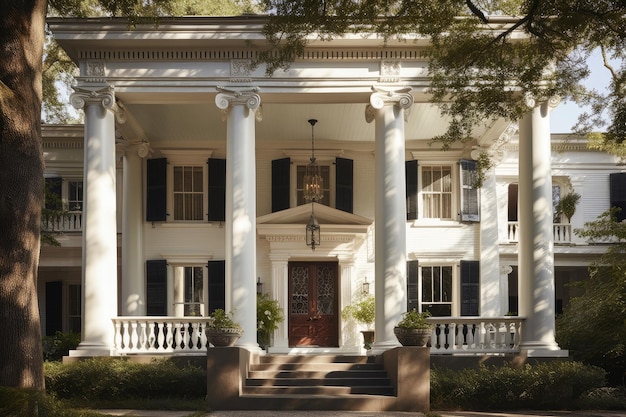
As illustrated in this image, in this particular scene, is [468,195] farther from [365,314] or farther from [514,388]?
[514,388]

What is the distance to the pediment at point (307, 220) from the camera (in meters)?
23.7

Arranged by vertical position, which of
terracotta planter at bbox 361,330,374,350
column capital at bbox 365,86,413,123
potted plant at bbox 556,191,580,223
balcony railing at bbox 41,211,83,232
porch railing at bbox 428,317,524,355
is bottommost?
terracotta planter at bbox 361,330,374,350

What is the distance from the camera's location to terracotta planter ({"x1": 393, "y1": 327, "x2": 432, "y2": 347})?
16797 millimetres

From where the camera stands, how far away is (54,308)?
27.1m

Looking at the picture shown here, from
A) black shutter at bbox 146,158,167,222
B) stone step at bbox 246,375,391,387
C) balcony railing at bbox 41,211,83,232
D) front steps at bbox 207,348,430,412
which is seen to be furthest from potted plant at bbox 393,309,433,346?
balcony railing at bbox 41,211,83,232

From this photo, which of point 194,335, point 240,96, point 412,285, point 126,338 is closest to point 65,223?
point 126,338

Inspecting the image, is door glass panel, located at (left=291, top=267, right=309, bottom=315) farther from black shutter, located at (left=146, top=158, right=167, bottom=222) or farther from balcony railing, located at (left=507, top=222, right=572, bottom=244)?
balcony railing, located at (left=507, top=222, right=572, bottom=244)

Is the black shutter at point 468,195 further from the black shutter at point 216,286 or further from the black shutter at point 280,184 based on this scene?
→ the black shutter at point 216,286

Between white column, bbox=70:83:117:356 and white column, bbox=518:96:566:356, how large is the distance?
29.8 feet

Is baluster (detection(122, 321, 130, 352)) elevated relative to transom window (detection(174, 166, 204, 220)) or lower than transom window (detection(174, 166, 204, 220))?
lower

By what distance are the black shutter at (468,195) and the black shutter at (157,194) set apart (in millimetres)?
8403

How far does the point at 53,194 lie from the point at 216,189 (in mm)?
4668

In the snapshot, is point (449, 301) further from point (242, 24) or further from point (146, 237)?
point (242, 24)

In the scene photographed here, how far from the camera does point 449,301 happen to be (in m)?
24.5
